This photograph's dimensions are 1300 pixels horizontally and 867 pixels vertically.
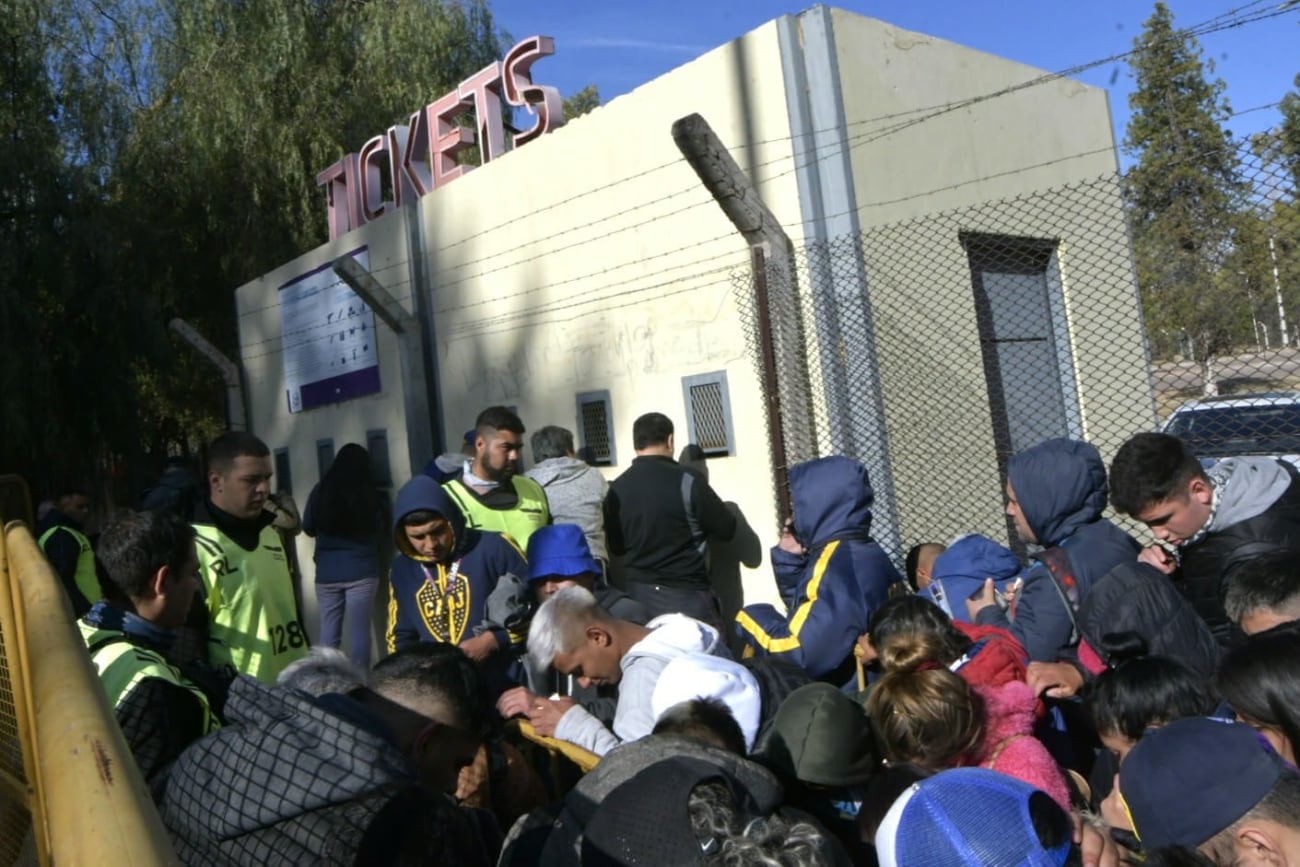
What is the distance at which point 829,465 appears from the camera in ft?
13.3

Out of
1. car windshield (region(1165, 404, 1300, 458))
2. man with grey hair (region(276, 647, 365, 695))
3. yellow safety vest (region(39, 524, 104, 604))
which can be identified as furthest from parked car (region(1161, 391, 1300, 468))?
yellow safety vest (region(39, 524, 104, 604))

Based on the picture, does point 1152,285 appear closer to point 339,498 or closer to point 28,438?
point 339,498

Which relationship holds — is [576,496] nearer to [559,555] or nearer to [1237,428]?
[559,555]

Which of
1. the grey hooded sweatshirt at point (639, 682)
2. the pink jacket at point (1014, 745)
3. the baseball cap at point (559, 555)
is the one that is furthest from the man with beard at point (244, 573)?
the pink jacket at point (1014, 745)

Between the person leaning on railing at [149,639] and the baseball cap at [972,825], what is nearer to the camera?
the baseball cap at [972,825]

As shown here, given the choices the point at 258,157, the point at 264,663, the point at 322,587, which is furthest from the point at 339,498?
the point at 258,157

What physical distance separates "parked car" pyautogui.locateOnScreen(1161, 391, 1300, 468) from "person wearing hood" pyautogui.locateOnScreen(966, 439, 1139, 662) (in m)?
1.45

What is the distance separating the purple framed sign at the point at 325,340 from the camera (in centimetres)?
914

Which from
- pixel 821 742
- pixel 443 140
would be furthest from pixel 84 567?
pixel 443 140

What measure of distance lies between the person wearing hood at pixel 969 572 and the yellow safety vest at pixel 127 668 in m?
2.39

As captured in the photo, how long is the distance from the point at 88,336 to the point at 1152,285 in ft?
39.3

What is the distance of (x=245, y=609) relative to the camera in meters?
3.79

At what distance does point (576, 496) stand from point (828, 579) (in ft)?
6.75

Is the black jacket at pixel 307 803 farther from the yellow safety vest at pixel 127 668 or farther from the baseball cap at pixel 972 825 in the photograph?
the baseball cap at pixel 972 825
